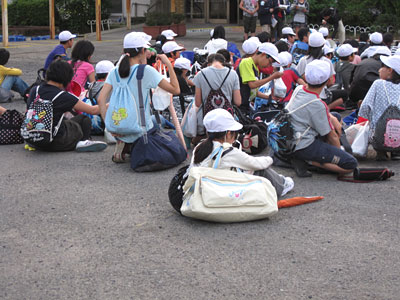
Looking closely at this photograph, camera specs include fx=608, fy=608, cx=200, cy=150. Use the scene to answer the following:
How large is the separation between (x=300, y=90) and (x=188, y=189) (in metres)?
2.02

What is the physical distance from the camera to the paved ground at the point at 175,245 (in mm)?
4180

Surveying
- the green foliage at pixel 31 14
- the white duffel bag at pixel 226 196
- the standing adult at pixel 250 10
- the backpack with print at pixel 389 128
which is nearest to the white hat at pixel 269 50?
the backpack with print at pixel 389 128

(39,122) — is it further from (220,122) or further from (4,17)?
(4,17)

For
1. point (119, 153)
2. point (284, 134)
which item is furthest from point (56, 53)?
point (284, 134)

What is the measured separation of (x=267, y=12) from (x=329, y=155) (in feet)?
35.9

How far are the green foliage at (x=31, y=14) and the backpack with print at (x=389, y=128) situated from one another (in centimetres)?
2197

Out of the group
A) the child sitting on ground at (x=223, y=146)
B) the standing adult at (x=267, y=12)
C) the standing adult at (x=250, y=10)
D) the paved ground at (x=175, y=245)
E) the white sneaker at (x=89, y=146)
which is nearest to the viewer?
the paved ground at (x=175, y=245)

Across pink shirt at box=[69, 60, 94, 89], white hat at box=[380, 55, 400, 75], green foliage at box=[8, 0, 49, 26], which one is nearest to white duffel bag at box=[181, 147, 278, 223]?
white hat at box=[380, 55, 400, 75]

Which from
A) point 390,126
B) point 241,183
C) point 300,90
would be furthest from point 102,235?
point 390,126

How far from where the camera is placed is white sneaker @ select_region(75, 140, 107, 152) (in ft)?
26.6

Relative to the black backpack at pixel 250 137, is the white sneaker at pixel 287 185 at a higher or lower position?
lower

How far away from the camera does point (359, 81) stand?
9578 mm

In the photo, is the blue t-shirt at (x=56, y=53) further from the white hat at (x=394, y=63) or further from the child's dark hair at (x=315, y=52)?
the white hat at (x=394, y=63)

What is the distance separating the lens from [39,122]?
7.59 meters
